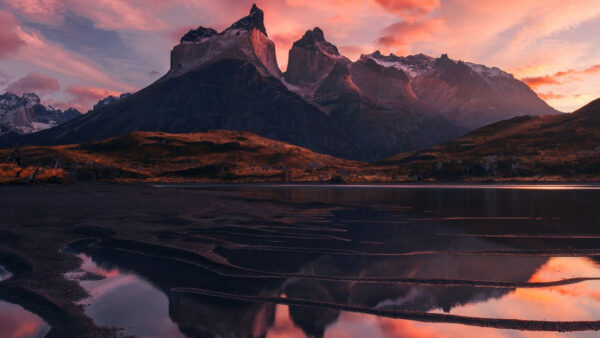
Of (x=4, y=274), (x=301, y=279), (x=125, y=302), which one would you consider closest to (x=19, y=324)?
Answer: (x=125, y=302)

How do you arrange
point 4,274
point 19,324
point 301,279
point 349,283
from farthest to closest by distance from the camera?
point 4,274
point 301,279
point 349,283
point 19,324

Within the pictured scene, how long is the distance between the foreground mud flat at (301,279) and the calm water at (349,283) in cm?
7

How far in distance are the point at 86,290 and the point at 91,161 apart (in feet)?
686

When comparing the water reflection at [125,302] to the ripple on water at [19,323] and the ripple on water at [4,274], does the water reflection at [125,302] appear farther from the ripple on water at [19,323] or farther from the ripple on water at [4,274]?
the ripple on water at [4,274]

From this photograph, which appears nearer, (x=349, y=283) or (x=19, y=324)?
(x=19, y=324)

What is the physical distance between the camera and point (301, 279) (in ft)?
57.1

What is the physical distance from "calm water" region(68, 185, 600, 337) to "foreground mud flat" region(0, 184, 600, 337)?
0.07 m

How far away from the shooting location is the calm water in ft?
40.7

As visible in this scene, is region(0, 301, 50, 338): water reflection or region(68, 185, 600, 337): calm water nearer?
region(0, 301, 50, 338): water reflection

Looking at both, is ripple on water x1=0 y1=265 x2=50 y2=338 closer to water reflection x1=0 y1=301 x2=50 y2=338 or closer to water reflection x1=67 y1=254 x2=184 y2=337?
water reflection x1=0 y1=301 x2=50 y2=338

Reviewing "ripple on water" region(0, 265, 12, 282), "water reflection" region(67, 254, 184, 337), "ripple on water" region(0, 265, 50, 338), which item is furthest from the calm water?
"ripple on water" region(0, 265, 12, 282)

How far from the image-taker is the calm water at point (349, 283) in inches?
488

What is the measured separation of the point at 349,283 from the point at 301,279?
2232 mm

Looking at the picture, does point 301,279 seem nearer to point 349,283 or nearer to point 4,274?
point 349,283
